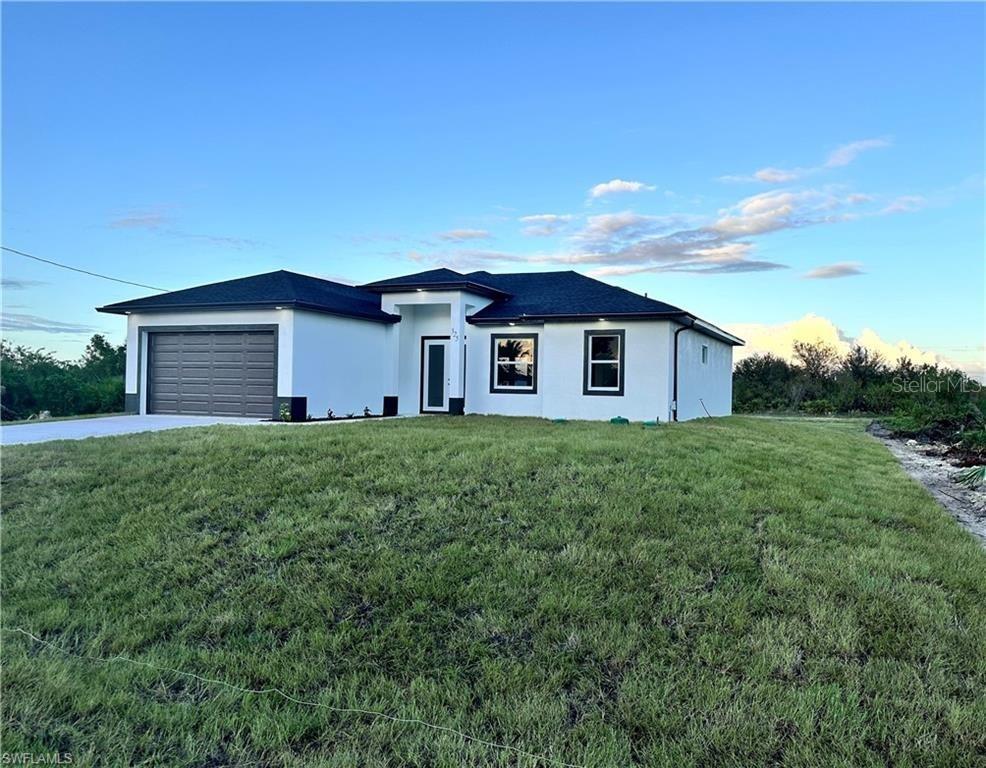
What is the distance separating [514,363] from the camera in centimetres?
1627

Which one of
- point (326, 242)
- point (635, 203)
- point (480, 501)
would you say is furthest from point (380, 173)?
point (480, 501)

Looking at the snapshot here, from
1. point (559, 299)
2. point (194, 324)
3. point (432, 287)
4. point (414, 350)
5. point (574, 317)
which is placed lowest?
point (414, 350)

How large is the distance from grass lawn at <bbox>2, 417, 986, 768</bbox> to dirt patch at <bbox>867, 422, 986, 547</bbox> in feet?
1.68

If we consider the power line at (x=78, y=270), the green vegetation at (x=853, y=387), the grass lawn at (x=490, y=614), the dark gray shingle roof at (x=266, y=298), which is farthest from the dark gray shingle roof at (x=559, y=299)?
the power line at (x=78, y=270)

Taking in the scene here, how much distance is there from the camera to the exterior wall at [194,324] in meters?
14.7

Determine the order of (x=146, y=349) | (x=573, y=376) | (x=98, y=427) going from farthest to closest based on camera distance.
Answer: (x=146, y=349) < (x=573, y=376) < (x=98, y=427)

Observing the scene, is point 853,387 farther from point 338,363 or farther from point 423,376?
point 338,363

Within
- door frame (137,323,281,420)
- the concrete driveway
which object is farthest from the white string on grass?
door frame (137,323,281,420)

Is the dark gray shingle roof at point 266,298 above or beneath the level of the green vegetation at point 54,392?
above

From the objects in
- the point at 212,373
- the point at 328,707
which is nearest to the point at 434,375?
the point at 212,373

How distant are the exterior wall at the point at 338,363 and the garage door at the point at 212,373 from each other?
2.48 feet

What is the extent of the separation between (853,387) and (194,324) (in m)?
25.7

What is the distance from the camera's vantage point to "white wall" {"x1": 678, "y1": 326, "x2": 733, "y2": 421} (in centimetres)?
1570

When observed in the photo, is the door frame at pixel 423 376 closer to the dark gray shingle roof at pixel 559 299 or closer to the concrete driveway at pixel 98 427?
the dark gray shingle roof at pixel 559 299
